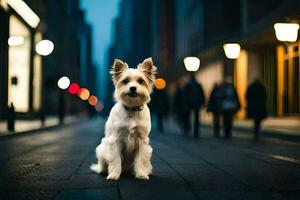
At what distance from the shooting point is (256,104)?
16906 millimetres

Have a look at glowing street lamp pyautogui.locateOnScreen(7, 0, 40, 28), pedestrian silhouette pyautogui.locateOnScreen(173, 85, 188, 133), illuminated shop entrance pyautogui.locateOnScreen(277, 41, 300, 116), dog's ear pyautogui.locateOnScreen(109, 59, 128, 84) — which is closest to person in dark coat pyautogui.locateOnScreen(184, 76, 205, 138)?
pedestrian silhouette pyautogui.locateOnScreen(173, 85, 188, 133)

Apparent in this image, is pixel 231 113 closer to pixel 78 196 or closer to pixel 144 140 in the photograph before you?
pixel 144 140

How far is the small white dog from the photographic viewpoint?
20.9 ft

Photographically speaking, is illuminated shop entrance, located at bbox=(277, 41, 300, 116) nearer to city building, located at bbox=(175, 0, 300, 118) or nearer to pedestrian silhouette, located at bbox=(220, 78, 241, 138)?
city building, located at bbox=(175, 0, 300, 118)

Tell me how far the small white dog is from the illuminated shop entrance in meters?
24.0

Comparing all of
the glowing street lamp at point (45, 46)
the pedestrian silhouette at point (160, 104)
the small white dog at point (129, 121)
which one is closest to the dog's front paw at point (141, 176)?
the small white dog at point (129, 121)

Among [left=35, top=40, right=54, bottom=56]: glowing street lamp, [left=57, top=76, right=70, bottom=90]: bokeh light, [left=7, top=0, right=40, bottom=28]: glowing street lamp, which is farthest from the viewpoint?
[left=57, top=76, right=70, bottom=90]: bokeh light

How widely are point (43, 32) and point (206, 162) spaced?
109 ft

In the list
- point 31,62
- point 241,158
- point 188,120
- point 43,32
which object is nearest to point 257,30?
point 188,120

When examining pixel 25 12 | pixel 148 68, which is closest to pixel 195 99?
pixel 148 68

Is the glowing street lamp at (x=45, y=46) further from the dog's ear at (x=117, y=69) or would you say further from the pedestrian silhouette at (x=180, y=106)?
the dog's ear at (x=117, y=69)

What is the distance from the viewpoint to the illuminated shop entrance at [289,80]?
100ft

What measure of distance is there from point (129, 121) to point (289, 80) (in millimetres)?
26792

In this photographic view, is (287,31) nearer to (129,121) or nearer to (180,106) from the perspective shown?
(180,106)
